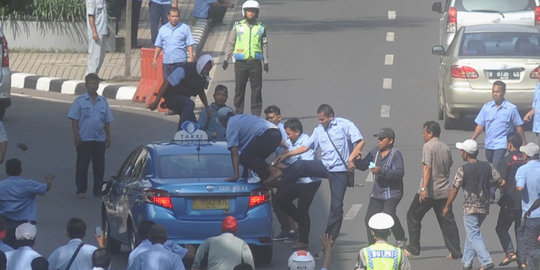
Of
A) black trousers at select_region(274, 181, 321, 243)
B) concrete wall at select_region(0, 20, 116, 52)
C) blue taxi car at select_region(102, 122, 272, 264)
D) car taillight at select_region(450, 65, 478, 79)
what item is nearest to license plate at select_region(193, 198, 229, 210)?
blue taxi car at select_region(102, 122, 272, 264)

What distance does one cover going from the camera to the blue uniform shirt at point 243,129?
1608 cm

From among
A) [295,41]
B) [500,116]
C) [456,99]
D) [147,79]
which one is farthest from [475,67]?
[295,41]

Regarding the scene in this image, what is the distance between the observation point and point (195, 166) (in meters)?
15.5

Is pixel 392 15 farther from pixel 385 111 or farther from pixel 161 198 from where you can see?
pixel 161 198

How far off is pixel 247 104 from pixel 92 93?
629 cm

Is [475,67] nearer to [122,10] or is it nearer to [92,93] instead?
[92,93]

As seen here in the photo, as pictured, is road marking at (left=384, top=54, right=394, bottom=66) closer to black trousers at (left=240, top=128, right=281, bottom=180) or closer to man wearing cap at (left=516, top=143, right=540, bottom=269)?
black trousers at (left=240, top=128, right=281, bottom=180)

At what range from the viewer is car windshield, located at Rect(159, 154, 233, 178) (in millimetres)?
15422

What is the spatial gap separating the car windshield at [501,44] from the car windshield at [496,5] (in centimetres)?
434

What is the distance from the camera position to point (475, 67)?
23031 mm

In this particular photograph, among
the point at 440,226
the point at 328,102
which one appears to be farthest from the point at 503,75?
the point at 440,226

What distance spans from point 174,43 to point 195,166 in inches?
312

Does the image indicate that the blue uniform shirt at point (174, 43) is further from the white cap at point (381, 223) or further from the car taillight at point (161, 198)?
the white cap at point (381, 223)

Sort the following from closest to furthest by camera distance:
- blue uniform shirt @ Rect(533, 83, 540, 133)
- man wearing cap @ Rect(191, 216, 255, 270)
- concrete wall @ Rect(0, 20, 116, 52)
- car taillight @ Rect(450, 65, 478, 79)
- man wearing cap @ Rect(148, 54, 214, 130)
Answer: man wearing cap @ Rect(191, 216, 255, 270), blue uniform shirt @ Rect(533, 83, 540, 133), man wearing cap @ Rect(148, 54, 214, 130), car taillight @ Rect(450, 65, 478, 79), concrete wall @ Rect(0, 20, 116, 52)
